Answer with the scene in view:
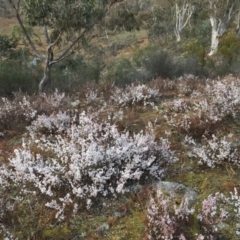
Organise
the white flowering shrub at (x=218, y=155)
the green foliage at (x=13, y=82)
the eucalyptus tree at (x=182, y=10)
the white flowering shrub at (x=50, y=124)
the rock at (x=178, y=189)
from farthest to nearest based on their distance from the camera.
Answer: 1. the eucalyptus tree at (x=182, y=10)
2. the green foliage at (x=13, y=82)
3. the white flowering shrub at (x=50, y=124)
4. the white flowering shrub at (x=218, y=155)
5. the rock at (x=178, y=189)

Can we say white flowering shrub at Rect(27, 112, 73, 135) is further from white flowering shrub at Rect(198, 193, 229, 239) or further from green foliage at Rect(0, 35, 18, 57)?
green foliage at Rect(0, 35, 18, 57)

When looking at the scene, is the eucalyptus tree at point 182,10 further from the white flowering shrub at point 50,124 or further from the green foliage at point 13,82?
the white flowering shrub at point 50,124

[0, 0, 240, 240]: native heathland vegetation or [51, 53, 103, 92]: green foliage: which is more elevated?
[51, 53, 103, 92]: green foliage

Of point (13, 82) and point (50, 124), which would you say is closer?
point (50, 124)

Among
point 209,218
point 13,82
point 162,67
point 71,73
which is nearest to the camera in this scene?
point 209,218

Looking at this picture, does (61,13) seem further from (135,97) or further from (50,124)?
(50,124)

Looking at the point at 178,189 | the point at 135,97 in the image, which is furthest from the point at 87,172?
the point at 135,97

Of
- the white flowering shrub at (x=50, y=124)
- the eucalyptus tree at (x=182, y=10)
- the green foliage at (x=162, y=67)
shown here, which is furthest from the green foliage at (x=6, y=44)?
the eucalyptus tree at (x=182, y=10)

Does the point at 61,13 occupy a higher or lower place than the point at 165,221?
higher

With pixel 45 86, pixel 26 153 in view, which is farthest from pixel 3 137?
pixel 45 86

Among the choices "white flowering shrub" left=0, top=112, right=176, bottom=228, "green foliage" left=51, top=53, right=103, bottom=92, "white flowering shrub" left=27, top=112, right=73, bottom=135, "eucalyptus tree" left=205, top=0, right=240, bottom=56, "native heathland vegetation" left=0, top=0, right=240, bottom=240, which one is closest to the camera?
"native heathland vegetation" left=0, top=0, right=240, bottom=240

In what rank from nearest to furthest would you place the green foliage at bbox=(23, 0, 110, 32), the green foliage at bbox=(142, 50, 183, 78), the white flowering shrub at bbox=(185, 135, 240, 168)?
the white flowering shrub at bbox=(185, 135, 240, 168) → the green foliage at bbox=(23, 0, 110, 32) → the green foliage at bbox=(142, 50, 183, 78)

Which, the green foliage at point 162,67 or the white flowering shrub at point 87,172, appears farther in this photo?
the green foliage at point 162,67

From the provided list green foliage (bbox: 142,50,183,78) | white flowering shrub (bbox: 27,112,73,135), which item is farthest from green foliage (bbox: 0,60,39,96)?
white flowering shrub (bbox: 27,112,73,135)
